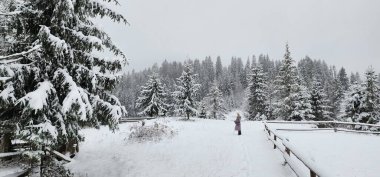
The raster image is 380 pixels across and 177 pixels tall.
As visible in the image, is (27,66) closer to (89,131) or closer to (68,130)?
(68,130)

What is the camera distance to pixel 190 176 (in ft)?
44.5

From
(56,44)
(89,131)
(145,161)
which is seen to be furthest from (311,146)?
(89,131)

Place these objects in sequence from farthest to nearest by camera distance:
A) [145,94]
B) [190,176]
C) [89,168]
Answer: [145,94] < [89,168] < [190,176]

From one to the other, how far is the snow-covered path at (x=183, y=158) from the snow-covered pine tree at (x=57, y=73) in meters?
3.92

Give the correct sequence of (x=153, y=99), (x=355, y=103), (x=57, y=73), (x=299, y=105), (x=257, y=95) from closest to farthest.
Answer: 1. (x=57, y=73)
2. (x=355, y=103)
3. (x=299, y=105)
4. (x=153, y=99)
5. (x=257, y=95)

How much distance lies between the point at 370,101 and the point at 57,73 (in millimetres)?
33370

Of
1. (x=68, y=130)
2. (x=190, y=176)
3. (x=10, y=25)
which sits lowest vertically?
(x=190, y=176)

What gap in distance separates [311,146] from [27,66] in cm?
1445

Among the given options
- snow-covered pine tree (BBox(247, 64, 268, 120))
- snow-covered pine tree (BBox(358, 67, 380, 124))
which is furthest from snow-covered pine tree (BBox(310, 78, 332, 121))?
snow-covered pine tree (BBox(358, 67, 380, 124))

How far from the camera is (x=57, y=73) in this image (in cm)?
1066

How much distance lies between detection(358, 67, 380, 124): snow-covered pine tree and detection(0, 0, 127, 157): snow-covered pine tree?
102ft

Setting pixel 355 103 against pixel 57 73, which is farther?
pixel 355 103

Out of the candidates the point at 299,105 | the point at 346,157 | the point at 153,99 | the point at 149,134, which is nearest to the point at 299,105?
the point at 299,105

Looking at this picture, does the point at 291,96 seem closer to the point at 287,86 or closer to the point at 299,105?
the point at 299,105
